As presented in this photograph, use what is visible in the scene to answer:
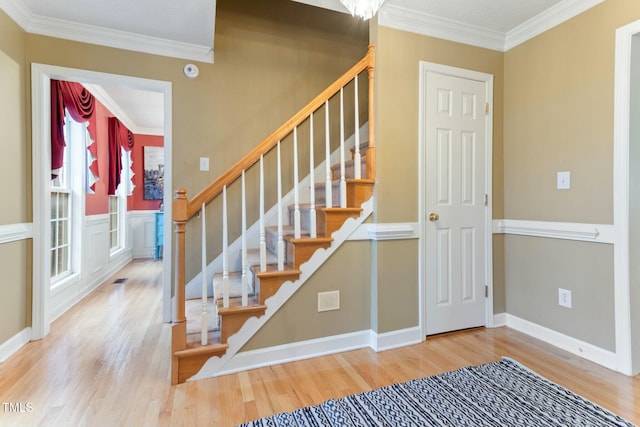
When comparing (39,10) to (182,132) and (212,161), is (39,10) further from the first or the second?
(212,161)

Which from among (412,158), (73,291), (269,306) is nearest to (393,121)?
(412,158)

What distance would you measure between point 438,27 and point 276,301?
231cm

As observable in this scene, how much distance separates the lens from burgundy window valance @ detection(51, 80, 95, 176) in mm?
2643

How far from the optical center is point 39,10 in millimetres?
2156

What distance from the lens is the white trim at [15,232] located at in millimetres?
2018

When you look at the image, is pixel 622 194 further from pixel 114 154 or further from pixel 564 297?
pixel 114 154

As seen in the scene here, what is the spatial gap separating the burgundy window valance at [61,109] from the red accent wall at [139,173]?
2.68m

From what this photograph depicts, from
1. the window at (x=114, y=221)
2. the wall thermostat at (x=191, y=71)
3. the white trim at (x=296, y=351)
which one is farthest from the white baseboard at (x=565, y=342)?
the window at (x=114, y=221)

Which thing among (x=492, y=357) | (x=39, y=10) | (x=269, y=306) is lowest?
(x=492, y=357)

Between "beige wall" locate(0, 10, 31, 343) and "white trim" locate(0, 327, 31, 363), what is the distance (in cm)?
3

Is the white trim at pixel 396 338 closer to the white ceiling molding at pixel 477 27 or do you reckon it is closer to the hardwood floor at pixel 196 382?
the hardwood floor at pixel 196 382

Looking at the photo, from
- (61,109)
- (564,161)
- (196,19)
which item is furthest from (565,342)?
(61,109)

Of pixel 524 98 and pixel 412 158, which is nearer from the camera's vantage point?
pixel 412 158

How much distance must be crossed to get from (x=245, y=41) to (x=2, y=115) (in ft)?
6.12
